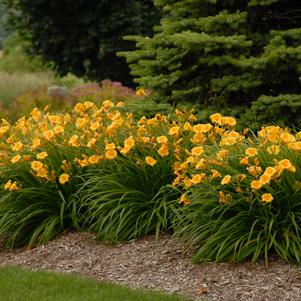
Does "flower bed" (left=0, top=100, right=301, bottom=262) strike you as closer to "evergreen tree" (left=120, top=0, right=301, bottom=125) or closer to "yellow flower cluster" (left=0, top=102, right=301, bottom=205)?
"yellow flower cluster" (left=0, top=102, right=301, bottom=205)

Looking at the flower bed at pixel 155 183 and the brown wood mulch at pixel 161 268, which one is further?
the flower bed at pixel 155 183

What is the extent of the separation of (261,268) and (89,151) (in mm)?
1981

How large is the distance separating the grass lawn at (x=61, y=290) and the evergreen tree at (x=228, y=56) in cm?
253

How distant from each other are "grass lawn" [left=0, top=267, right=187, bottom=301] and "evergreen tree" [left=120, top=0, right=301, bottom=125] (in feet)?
8.31

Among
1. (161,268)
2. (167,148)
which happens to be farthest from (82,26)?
(161,268)

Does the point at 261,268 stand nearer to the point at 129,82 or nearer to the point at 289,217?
the point at 289,217

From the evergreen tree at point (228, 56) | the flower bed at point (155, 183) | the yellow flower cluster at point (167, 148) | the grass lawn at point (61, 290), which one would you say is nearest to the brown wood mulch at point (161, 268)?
the flower bed at point (155, 183)

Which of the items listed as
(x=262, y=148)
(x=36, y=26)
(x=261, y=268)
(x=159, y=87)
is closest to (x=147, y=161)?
(x=262, y=148)

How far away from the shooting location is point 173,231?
586cm

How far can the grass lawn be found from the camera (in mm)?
4820

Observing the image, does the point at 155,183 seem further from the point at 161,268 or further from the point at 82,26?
the point at 82,26

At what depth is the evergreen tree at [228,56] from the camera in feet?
22.2

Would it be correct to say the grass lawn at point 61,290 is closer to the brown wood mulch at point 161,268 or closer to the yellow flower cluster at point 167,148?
the brown wood mulch at point 161,268

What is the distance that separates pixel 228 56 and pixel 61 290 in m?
2.91
